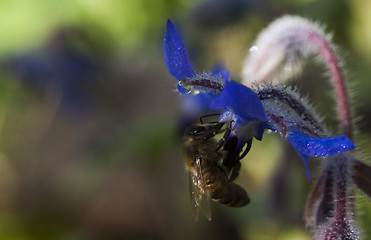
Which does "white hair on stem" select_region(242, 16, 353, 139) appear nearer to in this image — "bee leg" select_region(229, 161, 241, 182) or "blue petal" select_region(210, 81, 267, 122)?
"bee leg" select_region(229, 161, 241, 182)

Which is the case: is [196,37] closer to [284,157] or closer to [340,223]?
[284,157]

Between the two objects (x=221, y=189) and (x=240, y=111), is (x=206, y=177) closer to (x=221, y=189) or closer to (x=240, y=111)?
(x=221, y=189)

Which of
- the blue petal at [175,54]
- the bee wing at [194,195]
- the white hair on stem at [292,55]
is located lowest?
the bee wing at [194,195]

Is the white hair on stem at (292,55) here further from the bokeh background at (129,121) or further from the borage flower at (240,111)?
the bokeh background at (129,121)

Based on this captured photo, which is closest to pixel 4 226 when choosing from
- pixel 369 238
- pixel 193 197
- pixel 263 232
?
pixel 263 232

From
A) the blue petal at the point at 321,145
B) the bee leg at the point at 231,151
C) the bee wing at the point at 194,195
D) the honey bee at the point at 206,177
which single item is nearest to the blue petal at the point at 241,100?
the blue petal at the point at 321,145

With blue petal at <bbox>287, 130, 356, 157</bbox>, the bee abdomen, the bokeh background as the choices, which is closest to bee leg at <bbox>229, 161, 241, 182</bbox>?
the bee abdomen
